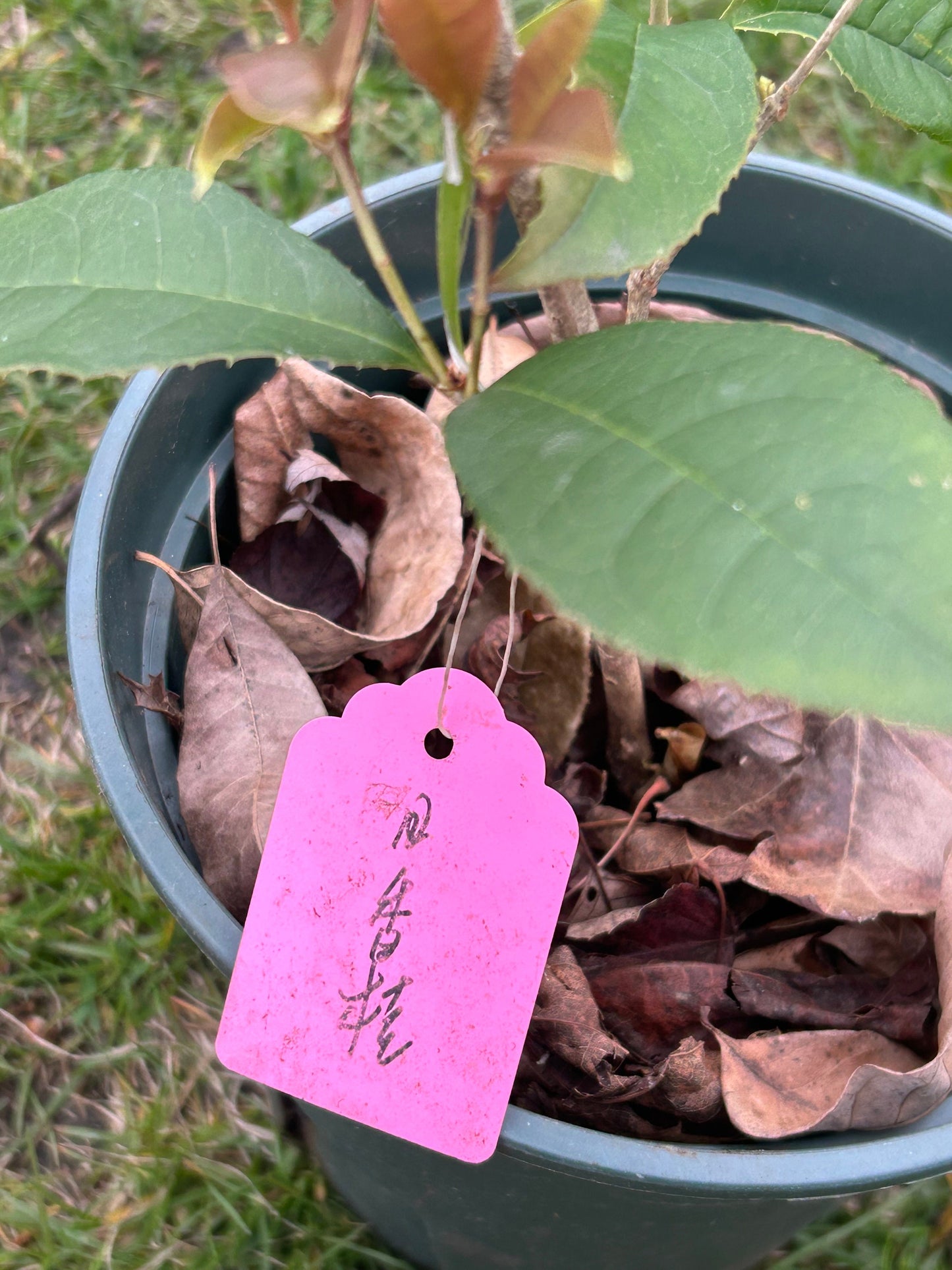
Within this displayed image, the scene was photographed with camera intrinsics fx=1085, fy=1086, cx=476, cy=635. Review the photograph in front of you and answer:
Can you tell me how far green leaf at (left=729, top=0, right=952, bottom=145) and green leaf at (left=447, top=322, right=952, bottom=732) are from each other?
0.31 m

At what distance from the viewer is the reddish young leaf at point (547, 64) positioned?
424mm

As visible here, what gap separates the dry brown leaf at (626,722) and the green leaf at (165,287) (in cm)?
26

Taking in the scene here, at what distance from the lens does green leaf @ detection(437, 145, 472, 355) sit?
55 cm

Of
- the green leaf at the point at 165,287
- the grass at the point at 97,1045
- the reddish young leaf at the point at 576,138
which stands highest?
the reddish young leaf at the point at 576,138

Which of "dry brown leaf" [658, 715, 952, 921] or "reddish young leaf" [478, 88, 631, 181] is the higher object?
"reddish young leaf" [478, 88, 631, 181]

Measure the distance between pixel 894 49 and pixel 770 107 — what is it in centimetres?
20

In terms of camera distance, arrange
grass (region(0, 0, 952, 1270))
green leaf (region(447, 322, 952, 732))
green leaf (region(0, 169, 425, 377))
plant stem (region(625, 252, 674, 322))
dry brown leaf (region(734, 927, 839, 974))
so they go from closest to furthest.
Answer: green leaf (region(447, 322, 952, 732)) < green leaf (region(0, 169, 425, 377)) < plant stem (region(625, 252, 674, 322)) < dry brown leaf (region(734, 927, 839, 974)) < grass (region(0, 0, 952, 1270))

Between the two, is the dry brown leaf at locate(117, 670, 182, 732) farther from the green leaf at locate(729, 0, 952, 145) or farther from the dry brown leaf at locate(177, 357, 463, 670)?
the green leaf at locate(729, 0, 952, 145)

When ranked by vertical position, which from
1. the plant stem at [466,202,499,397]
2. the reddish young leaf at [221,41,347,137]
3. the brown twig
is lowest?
the brown twig

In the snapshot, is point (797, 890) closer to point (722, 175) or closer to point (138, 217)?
point (722, 175)

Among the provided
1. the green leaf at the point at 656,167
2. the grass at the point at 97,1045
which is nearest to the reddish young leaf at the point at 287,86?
the green leaf at the point at 656,167

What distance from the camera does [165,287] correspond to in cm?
58

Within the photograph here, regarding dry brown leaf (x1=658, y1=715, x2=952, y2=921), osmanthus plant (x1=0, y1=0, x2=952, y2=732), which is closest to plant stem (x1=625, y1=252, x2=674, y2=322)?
osmanthus plant (x1=0, y1=0, x2=952, y2=732)

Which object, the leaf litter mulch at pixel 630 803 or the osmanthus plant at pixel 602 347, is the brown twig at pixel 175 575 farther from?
the osmanthus plant at pixel 602 347
